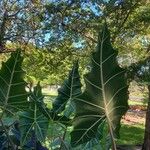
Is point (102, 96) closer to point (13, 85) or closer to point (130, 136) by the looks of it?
point (13, 85)

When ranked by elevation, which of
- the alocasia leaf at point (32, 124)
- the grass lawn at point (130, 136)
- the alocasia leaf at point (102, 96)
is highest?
the alocasia leaf at point (102, 96)

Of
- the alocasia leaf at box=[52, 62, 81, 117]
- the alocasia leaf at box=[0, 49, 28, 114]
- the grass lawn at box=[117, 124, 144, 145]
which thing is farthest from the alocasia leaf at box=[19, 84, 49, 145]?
the grass lawn at box=[117, 124, 144, 145]

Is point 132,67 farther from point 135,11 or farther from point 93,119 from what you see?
point 93,119

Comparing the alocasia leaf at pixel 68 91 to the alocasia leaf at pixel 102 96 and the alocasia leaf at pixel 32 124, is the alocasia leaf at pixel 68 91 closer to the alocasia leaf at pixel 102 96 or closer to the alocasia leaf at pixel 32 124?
the alocasia leaf at pixel 32 124

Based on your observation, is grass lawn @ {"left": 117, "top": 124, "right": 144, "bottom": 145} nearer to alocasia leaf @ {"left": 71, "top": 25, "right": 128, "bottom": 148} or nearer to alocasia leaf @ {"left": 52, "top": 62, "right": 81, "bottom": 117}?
alocasia leaf @ {"left": 52, "top": 62, "right": 81, "bottom": 117}

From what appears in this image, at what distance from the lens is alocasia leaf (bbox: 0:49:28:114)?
1.16m

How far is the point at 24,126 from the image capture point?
1.32 metres

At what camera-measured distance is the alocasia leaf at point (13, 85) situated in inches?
45.7

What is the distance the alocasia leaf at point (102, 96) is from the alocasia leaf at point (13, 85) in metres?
0.20

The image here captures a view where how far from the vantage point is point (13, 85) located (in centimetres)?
122

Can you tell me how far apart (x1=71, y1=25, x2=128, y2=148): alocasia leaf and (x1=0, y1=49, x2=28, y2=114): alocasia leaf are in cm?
20

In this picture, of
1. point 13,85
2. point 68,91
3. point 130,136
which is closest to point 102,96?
point 13,85

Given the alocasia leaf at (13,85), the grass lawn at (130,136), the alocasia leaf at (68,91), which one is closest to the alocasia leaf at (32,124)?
the alocasia leaf at (13,85)

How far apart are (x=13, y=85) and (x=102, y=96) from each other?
0.29m
